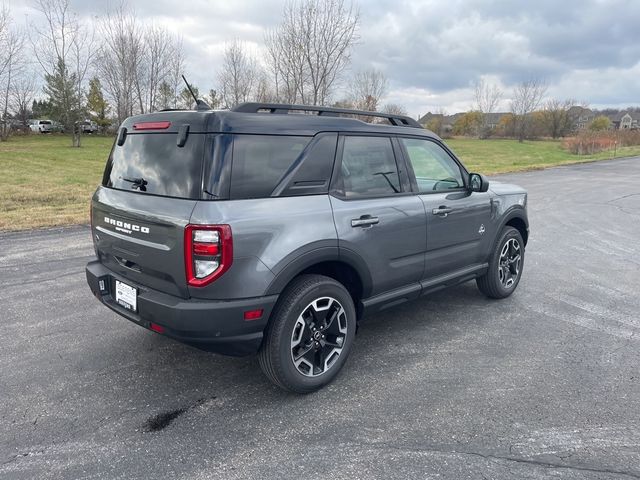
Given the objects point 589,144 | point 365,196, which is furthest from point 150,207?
point 589,144

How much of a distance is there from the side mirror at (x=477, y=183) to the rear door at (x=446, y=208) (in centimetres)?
6

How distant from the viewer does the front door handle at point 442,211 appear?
3890mm

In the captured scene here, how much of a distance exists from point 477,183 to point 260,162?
2.42 metres

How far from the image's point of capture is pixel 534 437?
2.66m

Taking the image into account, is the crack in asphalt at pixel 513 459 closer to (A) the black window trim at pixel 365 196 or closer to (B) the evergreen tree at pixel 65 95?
(A) the black window trim at pixel 365 196

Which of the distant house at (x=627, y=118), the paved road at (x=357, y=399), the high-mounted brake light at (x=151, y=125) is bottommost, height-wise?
the paved road at (x=357, y=399)

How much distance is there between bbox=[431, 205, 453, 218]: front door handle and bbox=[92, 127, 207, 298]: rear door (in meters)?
2.09

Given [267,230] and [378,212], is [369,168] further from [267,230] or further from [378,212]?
[267,230]

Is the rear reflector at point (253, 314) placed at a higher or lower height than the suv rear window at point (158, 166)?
lower

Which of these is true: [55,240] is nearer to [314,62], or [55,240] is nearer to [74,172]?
[74,172]

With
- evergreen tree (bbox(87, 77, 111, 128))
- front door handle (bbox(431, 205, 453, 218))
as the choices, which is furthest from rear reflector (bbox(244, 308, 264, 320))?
evergreen tree (bbox(87, 77, 111, 128))

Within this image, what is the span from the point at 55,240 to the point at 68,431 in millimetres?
5245

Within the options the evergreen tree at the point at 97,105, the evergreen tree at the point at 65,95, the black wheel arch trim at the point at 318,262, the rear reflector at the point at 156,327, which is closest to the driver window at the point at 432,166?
the black wheel arch trim at the point at 318,262

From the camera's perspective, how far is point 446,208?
4.01 meters
